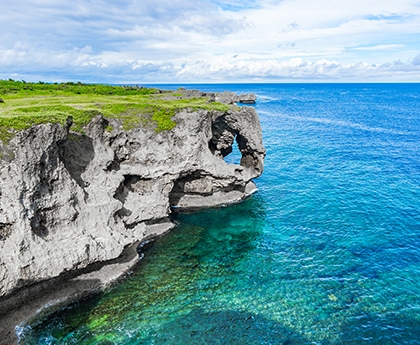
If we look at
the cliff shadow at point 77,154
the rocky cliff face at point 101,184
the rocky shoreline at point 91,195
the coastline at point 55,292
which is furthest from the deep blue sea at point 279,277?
the cliff shadow at point 77,154

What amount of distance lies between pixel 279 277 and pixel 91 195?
17752mm

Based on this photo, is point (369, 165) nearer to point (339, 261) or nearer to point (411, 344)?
point (339, 261)

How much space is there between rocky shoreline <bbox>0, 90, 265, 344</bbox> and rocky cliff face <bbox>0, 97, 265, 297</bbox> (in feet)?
0.24

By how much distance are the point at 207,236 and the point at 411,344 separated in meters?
19.6

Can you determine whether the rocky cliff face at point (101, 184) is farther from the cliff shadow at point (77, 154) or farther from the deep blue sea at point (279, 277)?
the deep blue sea at point (279, 277)

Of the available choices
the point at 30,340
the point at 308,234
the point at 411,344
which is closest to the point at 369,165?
the point at 308,234

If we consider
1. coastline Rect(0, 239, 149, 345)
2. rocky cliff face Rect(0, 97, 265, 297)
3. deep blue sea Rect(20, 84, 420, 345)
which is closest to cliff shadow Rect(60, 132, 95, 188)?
rocky cliff face Rect(0, 97, 265, 297)

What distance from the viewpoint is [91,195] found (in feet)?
98.4

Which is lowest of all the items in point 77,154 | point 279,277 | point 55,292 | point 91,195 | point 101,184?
point 279,277

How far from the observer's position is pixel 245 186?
46.7 m

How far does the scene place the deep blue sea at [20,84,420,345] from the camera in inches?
897

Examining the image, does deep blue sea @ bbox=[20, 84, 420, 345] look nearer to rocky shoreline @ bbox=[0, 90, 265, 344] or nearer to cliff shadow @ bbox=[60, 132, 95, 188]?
rocky shoreline @ bbox=[0, 90, 265, 344]

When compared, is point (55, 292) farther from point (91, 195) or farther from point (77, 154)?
point (77, 154)

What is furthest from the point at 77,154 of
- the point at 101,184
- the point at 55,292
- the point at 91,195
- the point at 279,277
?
the point at 279,277
